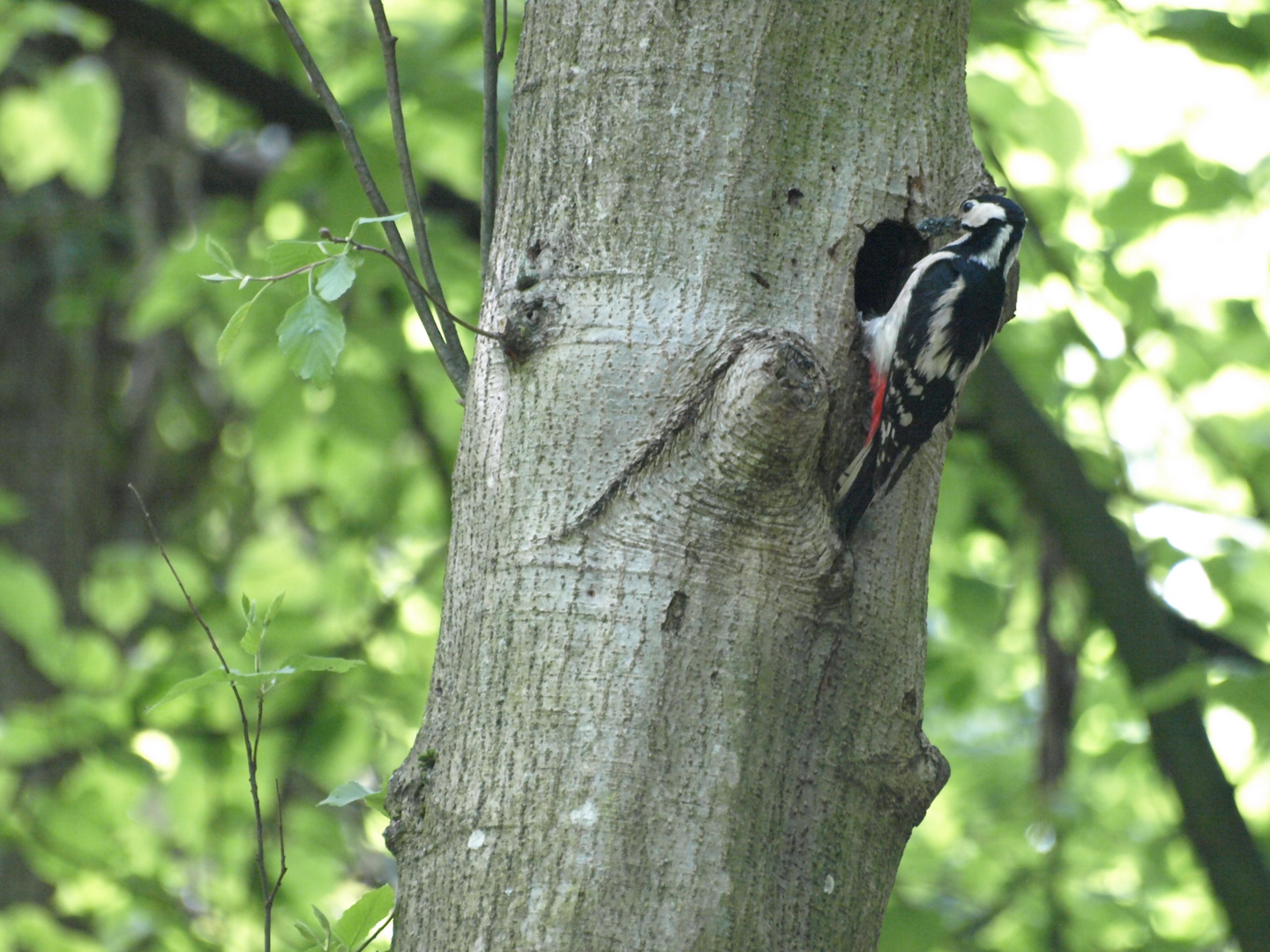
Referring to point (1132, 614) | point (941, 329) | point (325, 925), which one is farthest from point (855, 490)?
point (1132, 614)

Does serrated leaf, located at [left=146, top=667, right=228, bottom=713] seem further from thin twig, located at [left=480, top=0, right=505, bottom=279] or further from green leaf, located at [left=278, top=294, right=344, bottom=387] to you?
thin twig, located at [left=480, top=0, right=505, bottom=279]

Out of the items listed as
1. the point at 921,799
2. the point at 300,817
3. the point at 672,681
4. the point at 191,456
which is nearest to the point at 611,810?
the point at 672,681

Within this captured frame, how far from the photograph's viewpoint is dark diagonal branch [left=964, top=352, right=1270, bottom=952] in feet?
9.40

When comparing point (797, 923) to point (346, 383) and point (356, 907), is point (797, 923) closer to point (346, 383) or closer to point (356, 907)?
point (356, 907)

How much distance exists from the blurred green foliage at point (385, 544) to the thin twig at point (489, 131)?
3.06 ft

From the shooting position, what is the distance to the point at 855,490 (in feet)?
4.53

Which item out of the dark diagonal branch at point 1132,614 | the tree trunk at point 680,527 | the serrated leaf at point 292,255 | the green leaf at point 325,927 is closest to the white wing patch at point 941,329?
the tree trunk at point 680,527

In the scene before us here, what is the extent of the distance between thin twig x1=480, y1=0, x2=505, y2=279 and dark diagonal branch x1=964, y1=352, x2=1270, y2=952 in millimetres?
1923

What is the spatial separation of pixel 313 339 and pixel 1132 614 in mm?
2511

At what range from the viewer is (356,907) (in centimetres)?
138

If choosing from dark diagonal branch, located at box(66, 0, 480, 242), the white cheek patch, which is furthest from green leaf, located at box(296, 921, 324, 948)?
→ dark diagonal branch, located at box(66, 0, 480, 242)

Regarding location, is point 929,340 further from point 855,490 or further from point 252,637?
point 252,637

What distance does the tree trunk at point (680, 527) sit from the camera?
119cm

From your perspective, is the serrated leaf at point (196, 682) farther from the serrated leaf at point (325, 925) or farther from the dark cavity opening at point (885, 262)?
the dark cavity opening at point (885, 262)
